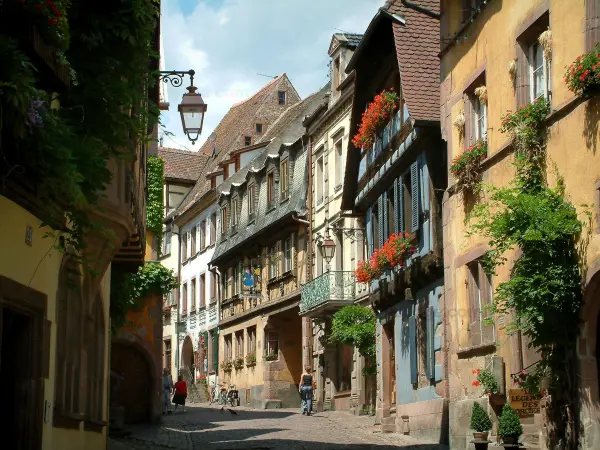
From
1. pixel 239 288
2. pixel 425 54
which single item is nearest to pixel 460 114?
pixel 425 54

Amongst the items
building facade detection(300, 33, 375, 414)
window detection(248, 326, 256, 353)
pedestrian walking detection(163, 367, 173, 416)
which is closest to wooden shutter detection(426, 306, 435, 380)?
building facade detection(300, 33, 375, 414)

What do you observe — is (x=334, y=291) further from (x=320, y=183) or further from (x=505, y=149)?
(x=505, y=149)

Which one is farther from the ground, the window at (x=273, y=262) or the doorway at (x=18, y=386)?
the window at (x=273, y=262)

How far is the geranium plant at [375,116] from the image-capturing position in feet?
78.5

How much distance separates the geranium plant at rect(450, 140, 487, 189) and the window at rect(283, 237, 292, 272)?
71.1 feet

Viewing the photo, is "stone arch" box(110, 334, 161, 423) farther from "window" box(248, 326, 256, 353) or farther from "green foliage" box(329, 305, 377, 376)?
"window" box(248, 326, 256, 353)

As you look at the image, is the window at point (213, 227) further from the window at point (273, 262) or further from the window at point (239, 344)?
the window at point (273, 262)

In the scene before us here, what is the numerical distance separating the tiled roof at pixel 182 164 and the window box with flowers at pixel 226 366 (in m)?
14.5

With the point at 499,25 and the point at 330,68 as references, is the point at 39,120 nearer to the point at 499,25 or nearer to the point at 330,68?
the point at 499,25

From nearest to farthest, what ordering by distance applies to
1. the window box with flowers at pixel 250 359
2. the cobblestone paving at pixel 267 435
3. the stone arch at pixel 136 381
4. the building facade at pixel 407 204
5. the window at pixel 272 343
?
the cobblestone paving at pixel 267 435, the building facade at pixel 407 204, the stone arch at pixel 136 381, the window at pixel 272 343, the window box with flowers at pixel 250 359

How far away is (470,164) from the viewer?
17609 millimetres

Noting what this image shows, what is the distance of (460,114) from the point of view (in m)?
18.7

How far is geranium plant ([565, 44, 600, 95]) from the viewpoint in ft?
42.3

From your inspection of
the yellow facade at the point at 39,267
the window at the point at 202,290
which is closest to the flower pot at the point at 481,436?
the yellow facade at the point at 39,267
